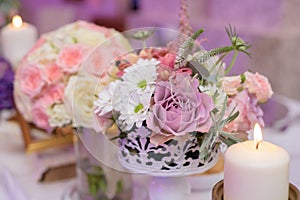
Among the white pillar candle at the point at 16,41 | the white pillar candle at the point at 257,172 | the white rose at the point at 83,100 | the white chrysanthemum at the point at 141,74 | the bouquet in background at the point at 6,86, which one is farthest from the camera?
the white pillar candle at the point at 16,41

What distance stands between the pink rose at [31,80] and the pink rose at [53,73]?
14mm

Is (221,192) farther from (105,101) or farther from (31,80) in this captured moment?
(31,80)

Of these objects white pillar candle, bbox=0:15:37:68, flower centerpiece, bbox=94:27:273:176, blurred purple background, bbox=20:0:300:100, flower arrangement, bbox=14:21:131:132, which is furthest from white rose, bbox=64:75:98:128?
blurred purple background, bbox=20:0:300:100

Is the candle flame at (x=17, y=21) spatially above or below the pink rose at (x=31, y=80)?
above

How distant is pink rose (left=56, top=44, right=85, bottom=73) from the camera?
1.03 meters

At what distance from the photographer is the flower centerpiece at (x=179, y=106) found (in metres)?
0.72

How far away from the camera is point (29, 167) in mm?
1233

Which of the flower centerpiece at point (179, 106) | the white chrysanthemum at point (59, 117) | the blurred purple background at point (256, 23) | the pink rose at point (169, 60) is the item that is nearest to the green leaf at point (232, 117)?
the flower centerpiece at point (179, 106)

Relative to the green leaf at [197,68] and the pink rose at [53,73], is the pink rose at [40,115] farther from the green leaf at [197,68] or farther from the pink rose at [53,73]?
the green leaf at [197,68]

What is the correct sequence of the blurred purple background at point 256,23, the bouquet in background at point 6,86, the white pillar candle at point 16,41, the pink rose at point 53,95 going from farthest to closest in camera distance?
1. the blurred purple background at point 256,23
2. the white pillar candle at point 16,41
3. the bouquet in background at point 6,86
4. the pink rose at point 53,95

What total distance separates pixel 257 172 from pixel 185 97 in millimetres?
152

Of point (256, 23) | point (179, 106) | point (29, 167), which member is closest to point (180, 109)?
point (179, 106)

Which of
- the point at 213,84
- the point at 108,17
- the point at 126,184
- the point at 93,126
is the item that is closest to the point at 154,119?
the point at 213,84

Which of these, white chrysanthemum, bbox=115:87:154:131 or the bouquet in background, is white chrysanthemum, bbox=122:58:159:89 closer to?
white chrysanthemum, bbox=115:87:154:131
